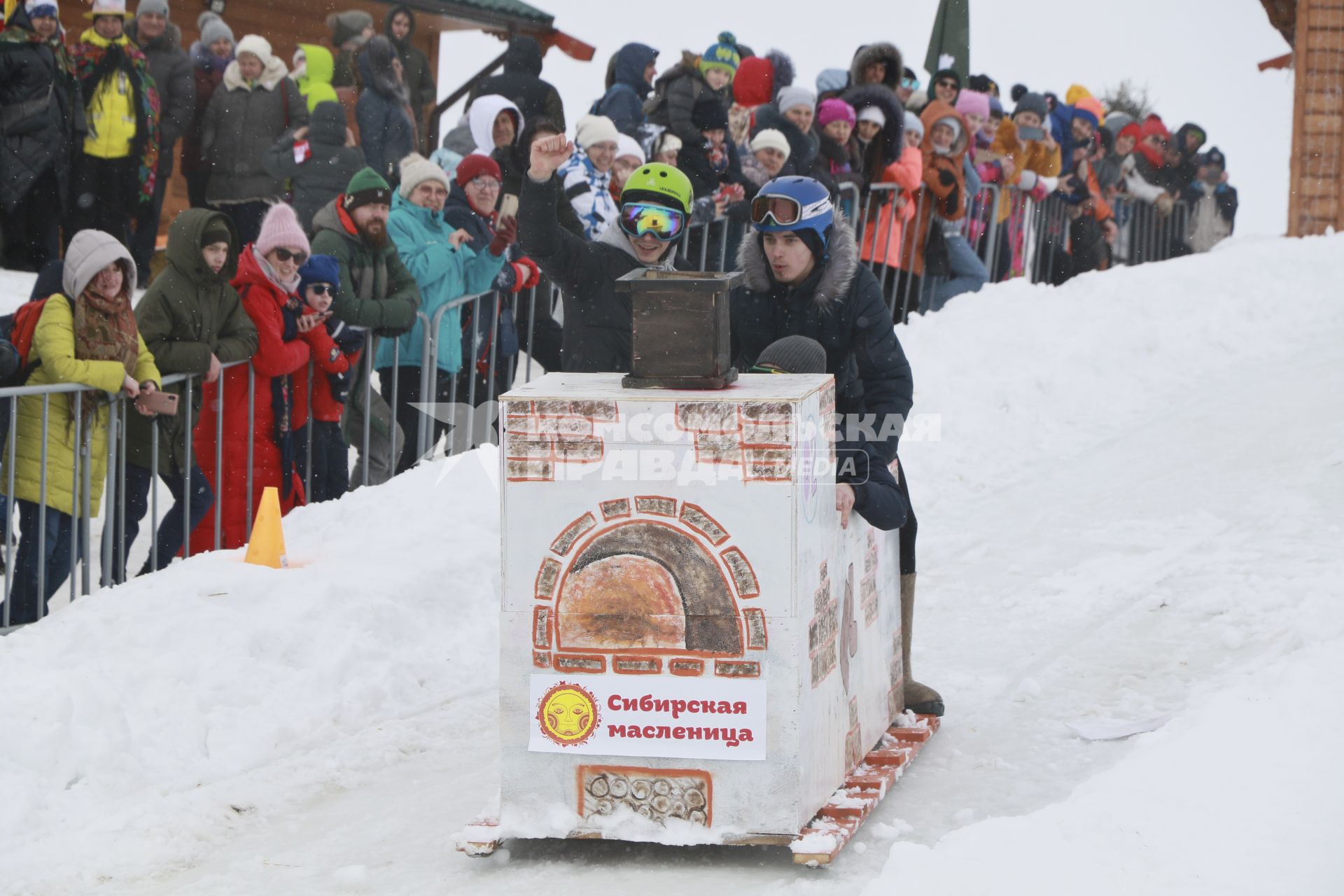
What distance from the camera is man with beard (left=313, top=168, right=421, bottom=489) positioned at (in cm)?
812

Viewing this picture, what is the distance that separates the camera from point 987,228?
14.0 m

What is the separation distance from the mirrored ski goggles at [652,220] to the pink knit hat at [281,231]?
1.83m

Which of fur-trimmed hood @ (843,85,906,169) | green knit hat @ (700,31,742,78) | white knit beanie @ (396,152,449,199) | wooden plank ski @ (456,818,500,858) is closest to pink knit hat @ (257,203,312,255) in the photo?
white knit beanie @ (396,152,449,199)

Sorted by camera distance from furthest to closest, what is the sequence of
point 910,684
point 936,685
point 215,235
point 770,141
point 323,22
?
point 323,22 < point 770,141 < point 215,235 < point 936,685 < point 910,684

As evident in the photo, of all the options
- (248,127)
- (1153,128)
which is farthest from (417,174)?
(1153,128)

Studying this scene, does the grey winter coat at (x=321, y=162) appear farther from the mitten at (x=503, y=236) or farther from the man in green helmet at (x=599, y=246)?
the man in green helmet at (x=599, y=246)

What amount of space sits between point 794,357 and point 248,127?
7326mm

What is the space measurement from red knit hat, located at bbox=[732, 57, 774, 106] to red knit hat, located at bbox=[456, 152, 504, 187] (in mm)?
3306

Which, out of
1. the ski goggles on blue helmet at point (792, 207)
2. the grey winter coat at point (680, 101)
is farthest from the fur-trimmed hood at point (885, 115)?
the ski goggles on blue helmet at point (792, 207)

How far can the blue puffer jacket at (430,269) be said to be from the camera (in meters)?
8.61

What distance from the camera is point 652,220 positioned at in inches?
261

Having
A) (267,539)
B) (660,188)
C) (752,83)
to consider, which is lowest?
(267,539)

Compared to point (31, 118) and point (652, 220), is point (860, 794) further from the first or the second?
point (31, 118)

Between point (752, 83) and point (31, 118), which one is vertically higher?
point (752, 83)
